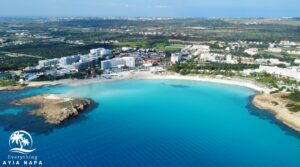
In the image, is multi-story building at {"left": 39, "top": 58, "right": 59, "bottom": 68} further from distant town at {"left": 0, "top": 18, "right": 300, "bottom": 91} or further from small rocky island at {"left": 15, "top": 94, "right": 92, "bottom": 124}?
small rocky island at {"left": 15, "top": 94, "right": 92, "bottom": 124}

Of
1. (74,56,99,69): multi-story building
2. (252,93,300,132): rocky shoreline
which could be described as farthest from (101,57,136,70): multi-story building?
(252,93,300,132): rocky shoreline

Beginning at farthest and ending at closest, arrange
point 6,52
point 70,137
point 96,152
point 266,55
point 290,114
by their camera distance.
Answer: point 6,52 < point 266,55 < point 290,114 < point 70,137 < point 96,152

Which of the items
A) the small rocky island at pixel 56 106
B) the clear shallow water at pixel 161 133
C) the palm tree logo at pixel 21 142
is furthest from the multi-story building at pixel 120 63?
the palm tree logo at pixel 21 142

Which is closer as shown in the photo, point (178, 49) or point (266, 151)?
point (266, 151)

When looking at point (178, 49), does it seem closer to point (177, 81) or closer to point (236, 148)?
point (177, 81)

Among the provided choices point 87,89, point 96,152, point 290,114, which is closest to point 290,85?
point 290,114

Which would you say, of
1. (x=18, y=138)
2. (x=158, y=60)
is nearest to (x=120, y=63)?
(x=158, y=60)

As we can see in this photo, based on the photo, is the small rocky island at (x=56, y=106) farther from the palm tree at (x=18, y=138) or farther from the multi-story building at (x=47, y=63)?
the multi-story building at (x=47, y=63)

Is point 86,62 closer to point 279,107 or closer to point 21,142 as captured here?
point 279,107
